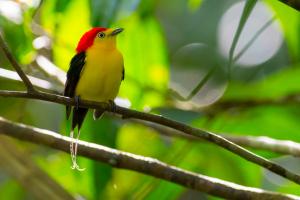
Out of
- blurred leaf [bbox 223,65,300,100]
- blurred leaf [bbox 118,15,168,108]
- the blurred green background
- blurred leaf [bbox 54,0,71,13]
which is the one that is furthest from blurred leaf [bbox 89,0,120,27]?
blurred leaf [bbox 223,65,300,100]

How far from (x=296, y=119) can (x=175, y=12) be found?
3.05 m

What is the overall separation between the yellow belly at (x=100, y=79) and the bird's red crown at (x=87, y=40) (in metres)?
0.15

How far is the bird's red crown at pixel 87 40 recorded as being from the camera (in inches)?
135

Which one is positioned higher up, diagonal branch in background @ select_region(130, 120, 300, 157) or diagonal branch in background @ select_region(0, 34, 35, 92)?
diagonal branch in background @ select_region(0, 34, 35, 92)

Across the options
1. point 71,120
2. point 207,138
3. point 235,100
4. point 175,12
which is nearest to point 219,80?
point 175,12

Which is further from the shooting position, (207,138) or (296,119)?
(296,119)

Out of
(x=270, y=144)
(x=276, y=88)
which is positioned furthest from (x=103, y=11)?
(x=276, y=88)

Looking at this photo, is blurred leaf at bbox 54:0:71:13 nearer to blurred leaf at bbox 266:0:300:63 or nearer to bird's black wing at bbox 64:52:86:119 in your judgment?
bird's black wing at bbox 64:52:86:119

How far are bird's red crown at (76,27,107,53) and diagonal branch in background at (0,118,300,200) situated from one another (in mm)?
688

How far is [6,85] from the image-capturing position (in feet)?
13.6

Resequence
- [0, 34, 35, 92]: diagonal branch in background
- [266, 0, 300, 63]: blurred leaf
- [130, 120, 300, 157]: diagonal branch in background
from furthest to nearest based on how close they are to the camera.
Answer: [266, 0, 300, 63]: blurred leaf < [130, 120, 300, 157]: diagonal branch in background < [0, 34, 35, 92]: diagonal branch in background

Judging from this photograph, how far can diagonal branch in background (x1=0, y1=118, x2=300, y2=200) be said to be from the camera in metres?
2.57

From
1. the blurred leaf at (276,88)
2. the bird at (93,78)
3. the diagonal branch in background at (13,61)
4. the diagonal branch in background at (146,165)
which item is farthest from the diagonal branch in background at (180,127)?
the blurred leaf at (276,88)

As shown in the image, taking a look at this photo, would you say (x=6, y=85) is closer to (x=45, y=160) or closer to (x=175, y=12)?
(x=45, y=160)
